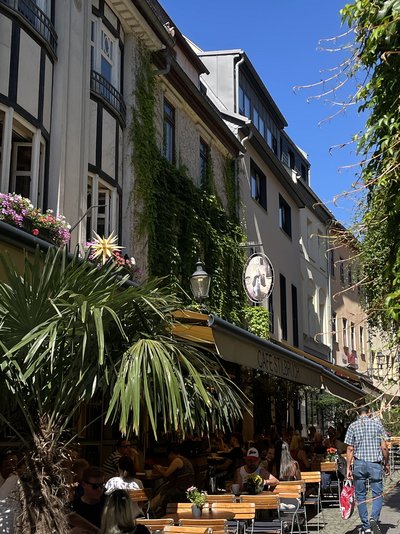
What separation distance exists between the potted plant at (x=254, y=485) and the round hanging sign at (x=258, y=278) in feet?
29.3

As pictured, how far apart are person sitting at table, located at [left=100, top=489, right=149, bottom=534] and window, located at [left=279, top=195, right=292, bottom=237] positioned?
22.3 meters

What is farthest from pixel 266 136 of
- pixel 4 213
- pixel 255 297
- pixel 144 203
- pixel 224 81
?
pixel 4 213

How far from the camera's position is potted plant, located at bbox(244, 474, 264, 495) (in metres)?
9.91

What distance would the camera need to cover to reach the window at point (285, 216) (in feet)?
90.6

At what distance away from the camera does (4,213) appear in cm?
985

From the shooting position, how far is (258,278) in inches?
742

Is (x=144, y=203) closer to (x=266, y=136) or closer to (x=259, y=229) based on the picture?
(x=259, y=229)

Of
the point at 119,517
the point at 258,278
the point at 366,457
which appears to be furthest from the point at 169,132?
the point at 119,517

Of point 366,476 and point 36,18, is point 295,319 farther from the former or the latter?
point 36,18

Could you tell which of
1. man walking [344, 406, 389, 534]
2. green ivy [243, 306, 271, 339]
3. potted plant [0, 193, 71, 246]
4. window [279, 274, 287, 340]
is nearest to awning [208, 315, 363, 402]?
man walking [344, 406, 389, 534]

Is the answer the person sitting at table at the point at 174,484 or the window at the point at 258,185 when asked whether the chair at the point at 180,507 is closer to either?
the person sitting at table at the point at 174,484

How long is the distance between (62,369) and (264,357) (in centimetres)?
548

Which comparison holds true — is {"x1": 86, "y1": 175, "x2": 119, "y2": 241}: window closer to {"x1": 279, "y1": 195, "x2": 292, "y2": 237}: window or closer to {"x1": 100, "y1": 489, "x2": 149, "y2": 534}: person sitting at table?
{"x1": 100, "y1": 489, "x2": 149, "y2": 534}: person sitting at table

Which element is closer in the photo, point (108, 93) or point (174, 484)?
point (174, 484)
